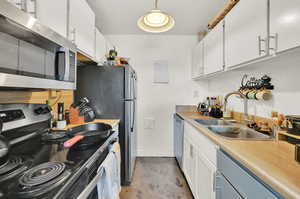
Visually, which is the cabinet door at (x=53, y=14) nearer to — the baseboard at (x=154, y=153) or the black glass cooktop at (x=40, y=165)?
the black glass cooktop at (x=40, y=165)

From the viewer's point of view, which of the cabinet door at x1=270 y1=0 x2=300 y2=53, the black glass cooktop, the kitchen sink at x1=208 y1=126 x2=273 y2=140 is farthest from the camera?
the kitchen sink at x1=208 y1=126 x2=273 y2=140

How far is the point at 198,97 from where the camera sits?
3.08 metres

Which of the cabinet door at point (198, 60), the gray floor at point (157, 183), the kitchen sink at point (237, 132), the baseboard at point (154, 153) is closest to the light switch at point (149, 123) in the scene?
the baseboard at point (154, 153)

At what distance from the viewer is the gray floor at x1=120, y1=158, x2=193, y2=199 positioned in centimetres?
188

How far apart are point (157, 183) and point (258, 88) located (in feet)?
5.70

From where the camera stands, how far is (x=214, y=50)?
1.98m

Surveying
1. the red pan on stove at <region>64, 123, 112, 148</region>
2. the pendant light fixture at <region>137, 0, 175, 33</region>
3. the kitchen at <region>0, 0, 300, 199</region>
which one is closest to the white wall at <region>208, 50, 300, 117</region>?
the kitchen at <region>0, 0, 300, 199</region>

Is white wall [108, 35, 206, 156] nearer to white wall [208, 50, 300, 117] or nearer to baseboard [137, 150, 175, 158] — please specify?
baseboard [137, 150, 175, 158]

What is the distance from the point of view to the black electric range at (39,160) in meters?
0.56

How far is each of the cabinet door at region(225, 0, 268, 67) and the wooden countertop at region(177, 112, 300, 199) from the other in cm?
65

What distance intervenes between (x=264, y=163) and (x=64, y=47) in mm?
1363

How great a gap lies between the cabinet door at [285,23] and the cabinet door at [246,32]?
61 millimetres

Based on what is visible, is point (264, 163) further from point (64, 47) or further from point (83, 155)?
point (64, 47)

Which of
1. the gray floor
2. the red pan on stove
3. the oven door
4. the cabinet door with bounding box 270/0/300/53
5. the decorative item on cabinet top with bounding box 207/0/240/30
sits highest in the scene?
the decorative item on cabinet top with bounding box 207/0/240/30
